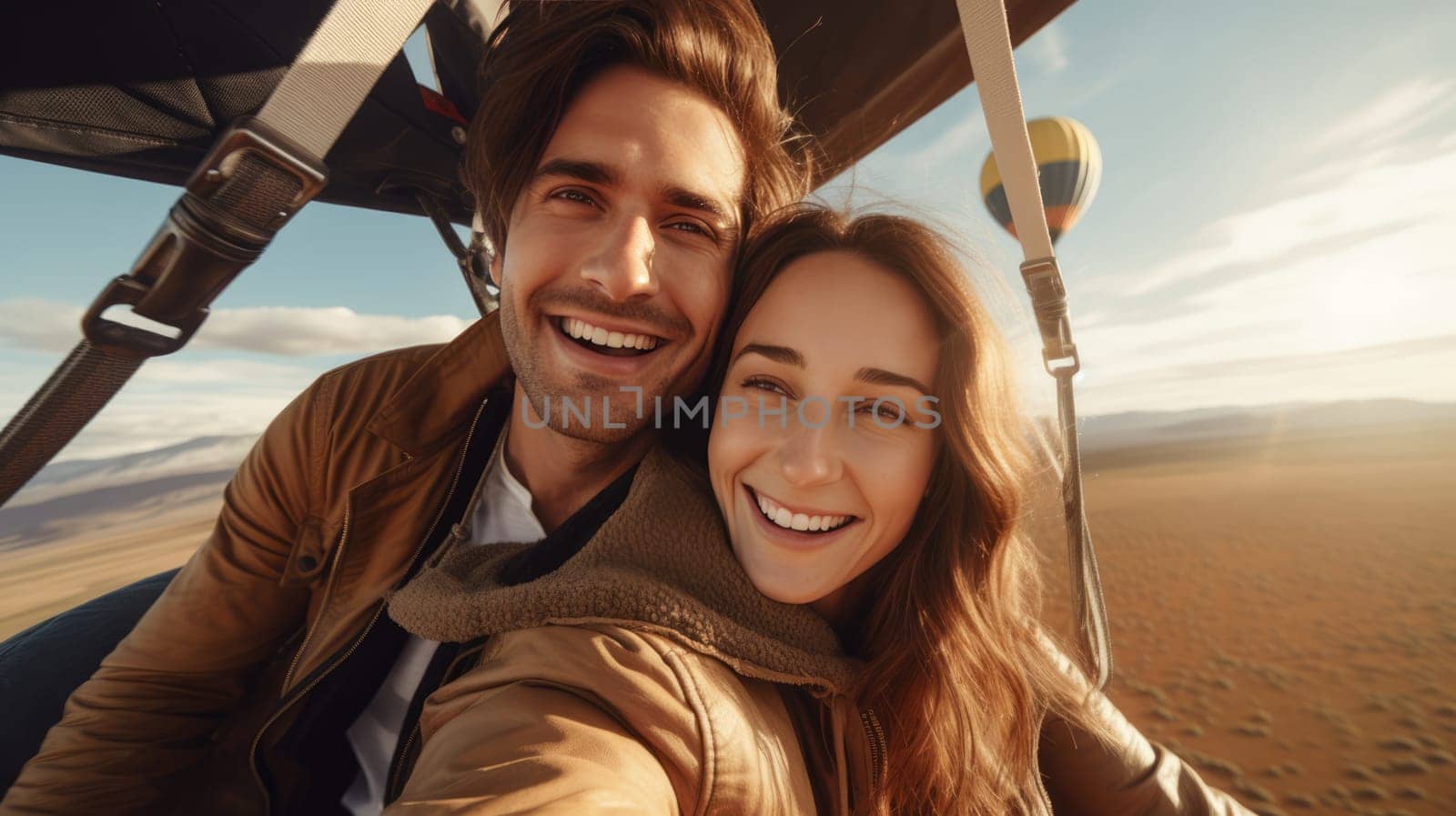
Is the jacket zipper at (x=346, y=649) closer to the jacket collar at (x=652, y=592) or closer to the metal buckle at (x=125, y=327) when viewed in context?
the jacket collar at (x=652, y=592)

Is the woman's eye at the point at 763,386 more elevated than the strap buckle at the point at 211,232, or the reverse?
the strap buckle at the point at 211,232

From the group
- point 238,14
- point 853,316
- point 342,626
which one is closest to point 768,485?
point 853,316

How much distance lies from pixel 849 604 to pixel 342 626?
1367mm

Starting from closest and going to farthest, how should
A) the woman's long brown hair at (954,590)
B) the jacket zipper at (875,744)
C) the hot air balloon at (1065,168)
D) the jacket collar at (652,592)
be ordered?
the jacket collar at (652,592), the jacket zipper at (875,744), the woman's long brown hair at (954,590), the hot air balloon at (1065,168)

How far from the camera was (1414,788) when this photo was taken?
12.5 ft

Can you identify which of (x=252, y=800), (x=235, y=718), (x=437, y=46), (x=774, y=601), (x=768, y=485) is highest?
(x=437, y=46)

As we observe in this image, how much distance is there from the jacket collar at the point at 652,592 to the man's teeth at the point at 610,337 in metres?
0.32

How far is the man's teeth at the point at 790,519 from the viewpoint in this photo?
1149 mm

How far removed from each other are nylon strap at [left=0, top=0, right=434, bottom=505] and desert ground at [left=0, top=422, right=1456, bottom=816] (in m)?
1.74

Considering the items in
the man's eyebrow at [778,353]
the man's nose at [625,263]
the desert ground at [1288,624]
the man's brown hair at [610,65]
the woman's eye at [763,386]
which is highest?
the man's brown hair at [610,65]

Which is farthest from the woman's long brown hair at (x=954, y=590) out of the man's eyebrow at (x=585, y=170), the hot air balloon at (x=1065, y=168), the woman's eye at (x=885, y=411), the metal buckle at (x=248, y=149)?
the hot air balloon at (x=1065, y=168)

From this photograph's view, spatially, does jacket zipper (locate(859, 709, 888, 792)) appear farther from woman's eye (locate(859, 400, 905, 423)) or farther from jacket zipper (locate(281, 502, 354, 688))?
jacket zipper (locate(281, 502, 354, 688))

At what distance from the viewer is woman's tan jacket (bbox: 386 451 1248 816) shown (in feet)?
2.37

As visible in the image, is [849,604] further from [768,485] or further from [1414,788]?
[1414,788]
